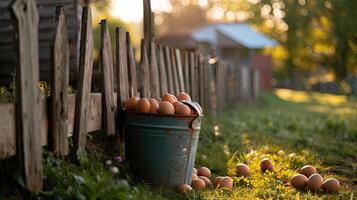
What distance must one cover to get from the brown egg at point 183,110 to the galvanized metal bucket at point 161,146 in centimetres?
7

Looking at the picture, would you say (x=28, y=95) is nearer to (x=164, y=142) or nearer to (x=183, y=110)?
(x=164, y=142)

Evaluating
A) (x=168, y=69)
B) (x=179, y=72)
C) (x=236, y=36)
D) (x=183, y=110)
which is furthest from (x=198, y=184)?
(x=236, y=36)

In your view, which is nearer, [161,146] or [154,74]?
[161,146]

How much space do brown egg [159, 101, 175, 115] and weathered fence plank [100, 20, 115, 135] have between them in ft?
1.96

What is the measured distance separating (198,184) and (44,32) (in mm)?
5019

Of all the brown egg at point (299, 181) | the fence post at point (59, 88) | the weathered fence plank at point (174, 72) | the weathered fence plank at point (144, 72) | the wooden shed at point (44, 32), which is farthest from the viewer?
the wooden shed at point (44, 32)

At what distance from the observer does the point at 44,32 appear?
8992 millimetres

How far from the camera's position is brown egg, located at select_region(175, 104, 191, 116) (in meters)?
4.68

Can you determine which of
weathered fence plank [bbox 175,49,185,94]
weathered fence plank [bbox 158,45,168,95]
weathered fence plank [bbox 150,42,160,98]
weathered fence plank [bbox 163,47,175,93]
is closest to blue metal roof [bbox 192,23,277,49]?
weathered fence plank [bbox 175,49,185,94]

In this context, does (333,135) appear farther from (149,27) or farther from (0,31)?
(0,31)

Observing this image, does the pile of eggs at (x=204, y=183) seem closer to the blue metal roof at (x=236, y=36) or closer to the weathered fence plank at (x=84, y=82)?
the weathered fence plank at (x=84, y=82)

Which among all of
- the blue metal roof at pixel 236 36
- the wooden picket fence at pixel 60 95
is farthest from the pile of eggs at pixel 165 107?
the blue metal roof at pixel 236 36

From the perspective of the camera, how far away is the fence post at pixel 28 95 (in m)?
3.68

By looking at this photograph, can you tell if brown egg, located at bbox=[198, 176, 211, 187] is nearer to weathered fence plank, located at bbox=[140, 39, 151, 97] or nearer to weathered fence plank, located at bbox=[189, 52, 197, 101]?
weathered fence plank, located at bbox=[140, 39, 151, 97]
